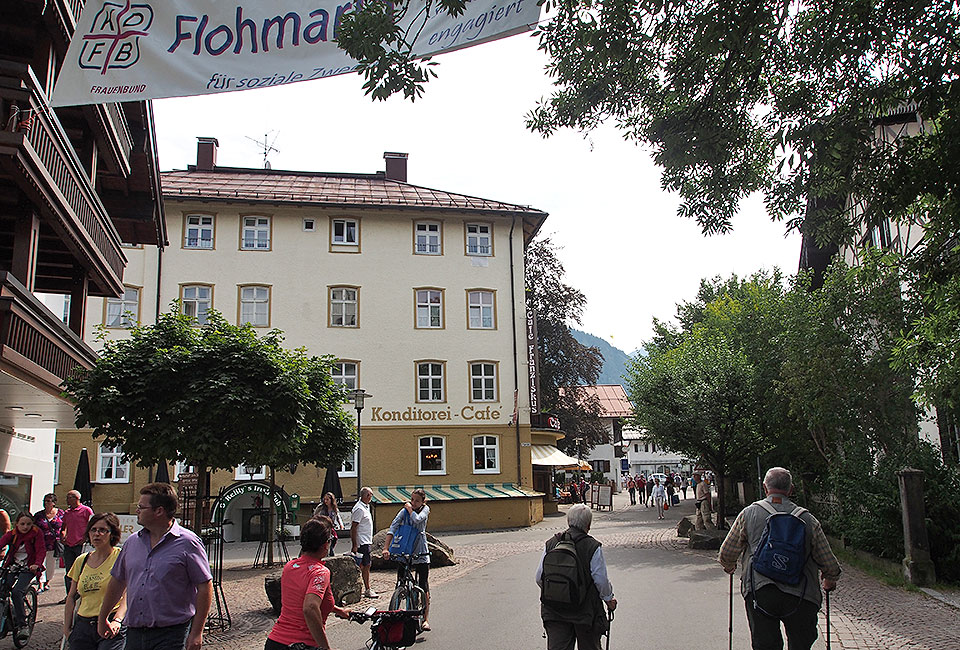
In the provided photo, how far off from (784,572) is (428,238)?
3059cm

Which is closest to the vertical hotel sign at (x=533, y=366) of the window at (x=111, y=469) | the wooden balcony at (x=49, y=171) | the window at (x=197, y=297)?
the window at (x=197, y=297)

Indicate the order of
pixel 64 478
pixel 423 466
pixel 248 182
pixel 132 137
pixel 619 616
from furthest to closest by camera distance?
pixel 248 182
pixel 423 466
pixel 64 478
pixel 132 137
pixel 619 616

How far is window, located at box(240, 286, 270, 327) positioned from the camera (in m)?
34.2

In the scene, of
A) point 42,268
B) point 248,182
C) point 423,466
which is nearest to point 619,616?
point 42,268

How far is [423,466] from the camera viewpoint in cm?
3369

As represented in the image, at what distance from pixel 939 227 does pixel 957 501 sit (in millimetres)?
6684

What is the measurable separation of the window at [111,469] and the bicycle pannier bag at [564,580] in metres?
28.9

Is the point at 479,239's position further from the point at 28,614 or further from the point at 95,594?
the point at 95,594

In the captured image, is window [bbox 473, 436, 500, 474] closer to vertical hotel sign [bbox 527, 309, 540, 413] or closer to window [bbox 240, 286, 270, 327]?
vertical hotel sign [bbox 527, 309, 540, 413]

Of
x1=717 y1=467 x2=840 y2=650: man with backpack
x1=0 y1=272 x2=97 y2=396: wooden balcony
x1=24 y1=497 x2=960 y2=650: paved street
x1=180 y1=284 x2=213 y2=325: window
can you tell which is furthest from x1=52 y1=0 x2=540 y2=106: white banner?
x1=180 y1=284 x2=213 y2=325: window

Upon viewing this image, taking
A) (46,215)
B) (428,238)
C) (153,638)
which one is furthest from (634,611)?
(428,238)

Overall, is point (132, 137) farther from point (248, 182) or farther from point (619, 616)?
point (248, 182)

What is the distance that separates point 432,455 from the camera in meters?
33.9

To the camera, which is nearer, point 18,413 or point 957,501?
point 957,501
